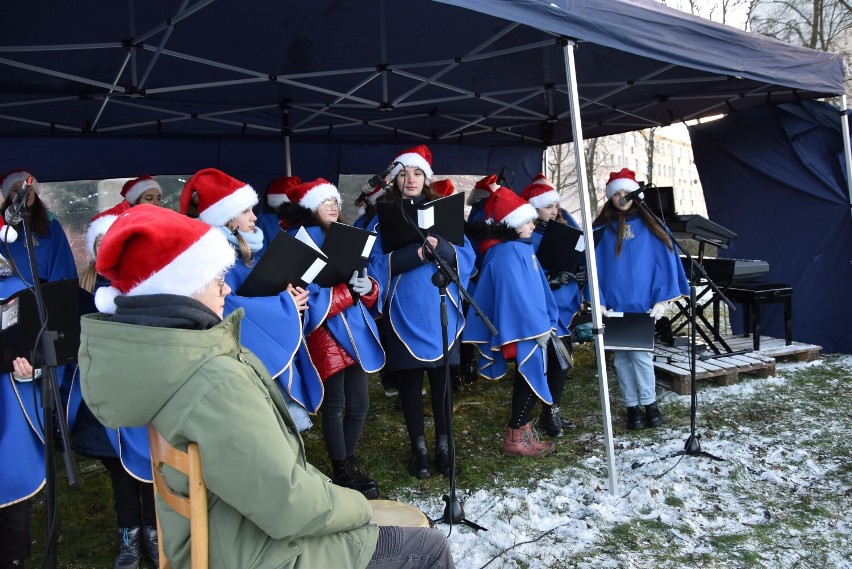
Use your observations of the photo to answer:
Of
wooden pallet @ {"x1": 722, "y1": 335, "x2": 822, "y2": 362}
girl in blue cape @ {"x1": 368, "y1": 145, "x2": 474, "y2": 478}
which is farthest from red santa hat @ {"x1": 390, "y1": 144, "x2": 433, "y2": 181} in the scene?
wooden pallet @ {"x1": 722, "y1": 335, "x2": 822, "y2": 362}

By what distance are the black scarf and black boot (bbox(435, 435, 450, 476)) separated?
99.8 inches

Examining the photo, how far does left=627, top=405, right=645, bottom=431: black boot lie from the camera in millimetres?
4559

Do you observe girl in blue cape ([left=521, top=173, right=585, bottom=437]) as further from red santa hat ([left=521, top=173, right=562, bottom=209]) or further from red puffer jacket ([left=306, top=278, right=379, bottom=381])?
red puffer jacket ([left=306, top=278, right=379, bottom=381])

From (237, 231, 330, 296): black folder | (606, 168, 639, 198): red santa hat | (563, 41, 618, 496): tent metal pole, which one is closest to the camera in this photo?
(237, 231, 330, 296): black folder

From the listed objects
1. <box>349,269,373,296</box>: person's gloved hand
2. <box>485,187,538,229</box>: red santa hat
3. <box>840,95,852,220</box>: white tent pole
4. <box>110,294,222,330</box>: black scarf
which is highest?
<box>840,95,852,220</box>: white tent pole

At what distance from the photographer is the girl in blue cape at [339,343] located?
11.3 feet

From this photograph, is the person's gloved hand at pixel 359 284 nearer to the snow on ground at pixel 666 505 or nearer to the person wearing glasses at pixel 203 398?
the snow on ground at pixel 666 505

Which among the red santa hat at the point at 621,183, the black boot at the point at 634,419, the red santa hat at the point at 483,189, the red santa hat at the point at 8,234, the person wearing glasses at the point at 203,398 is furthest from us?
the red santa hat at the point at 483,189

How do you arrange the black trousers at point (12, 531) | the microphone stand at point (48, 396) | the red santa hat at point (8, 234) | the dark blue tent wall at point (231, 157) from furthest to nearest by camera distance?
the dark blue tent wall at point (231, 157)
the black trousers at point (12, 531)
the red santa hat at point (8, 234)
the microphone stand at point (48, 396)

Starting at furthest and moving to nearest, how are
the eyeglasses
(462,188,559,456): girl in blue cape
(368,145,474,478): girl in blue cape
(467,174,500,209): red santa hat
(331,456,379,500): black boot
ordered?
(467,174,500,209): red santa hat < (462,188,559,456): girl in blue cape < (368,145,474,478): girl in blue cape < (331,456,379,500): black boot < the eyeglasses

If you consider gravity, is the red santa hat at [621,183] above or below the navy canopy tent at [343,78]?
below

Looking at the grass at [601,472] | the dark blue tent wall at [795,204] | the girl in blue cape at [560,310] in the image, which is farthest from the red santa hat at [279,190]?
the dark blue tent wall at [795,204]

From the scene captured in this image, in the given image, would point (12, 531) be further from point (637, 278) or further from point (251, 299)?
point (637, 278)

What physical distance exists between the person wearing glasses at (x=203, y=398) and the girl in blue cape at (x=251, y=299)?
127 cm
